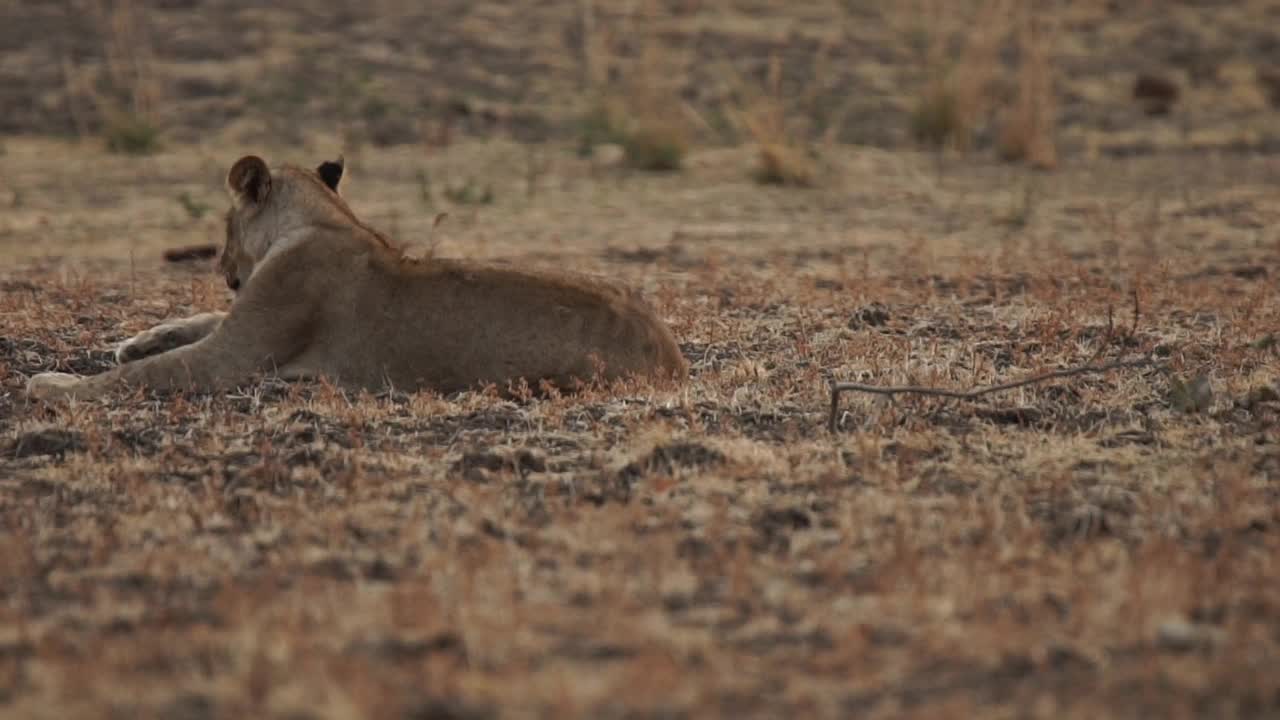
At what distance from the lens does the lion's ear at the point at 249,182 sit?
6715mm

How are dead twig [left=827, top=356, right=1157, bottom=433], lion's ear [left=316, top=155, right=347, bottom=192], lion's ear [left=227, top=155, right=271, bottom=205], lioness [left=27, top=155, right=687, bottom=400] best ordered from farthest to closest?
lion's ear [left=316, top=155, right=347, bottom=192] → lion's ear [left=227, top=155, right=271, bottom=205] → lioness [left=27, top=155, right=687, bottom=400] → dead twig [left=827, top=356, right=1157, bottom=433]

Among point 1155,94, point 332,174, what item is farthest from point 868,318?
point 1155,94

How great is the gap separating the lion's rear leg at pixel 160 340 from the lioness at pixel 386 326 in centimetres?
23

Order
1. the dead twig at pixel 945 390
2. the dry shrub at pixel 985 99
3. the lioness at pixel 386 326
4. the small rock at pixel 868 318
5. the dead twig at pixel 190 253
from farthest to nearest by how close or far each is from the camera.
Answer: the dry shrub at pixel 985 99
the dead twig at pixel 190 253
the small rock at pixel 868 318
the lioness at pixel 386 326
the dead twig at pixel 945 390

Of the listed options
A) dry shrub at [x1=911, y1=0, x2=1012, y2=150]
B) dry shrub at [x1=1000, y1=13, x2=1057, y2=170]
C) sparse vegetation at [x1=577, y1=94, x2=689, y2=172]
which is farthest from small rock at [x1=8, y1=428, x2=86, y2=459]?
dry shrub at [x1=911, y1=0, x2=1012, y2=150]

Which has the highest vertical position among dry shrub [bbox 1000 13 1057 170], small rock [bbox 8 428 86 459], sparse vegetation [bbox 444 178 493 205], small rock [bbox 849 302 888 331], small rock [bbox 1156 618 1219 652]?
dry shrub [bbox 1000 13 1057 170]

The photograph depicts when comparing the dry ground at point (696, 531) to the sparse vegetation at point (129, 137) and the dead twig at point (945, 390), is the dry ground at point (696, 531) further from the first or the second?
the sparse vegetation at point (129, 137)

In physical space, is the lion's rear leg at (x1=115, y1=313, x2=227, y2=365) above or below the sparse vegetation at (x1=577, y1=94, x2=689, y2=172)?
below

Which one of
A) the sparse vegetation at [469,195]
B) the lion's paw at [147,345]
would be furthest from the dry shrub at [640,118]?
the lion's paw at [147,345]

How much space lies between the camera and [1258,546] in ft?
14.3

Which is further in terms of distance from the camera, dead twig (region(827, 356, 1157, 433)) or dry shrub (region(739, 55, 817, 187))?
dry shrub (region(739, 55, 817, 187))

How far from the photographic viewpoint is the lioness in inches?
242

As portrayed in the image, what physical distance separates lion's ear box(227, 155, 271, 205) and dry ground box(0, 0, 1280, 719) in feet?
2.91

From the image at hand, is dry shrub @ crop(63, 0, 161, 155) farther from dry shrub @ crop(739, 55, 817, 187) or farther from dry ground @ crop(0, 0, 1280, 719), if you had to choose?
dry shrub @ crop(739, 55, 817, 187)
